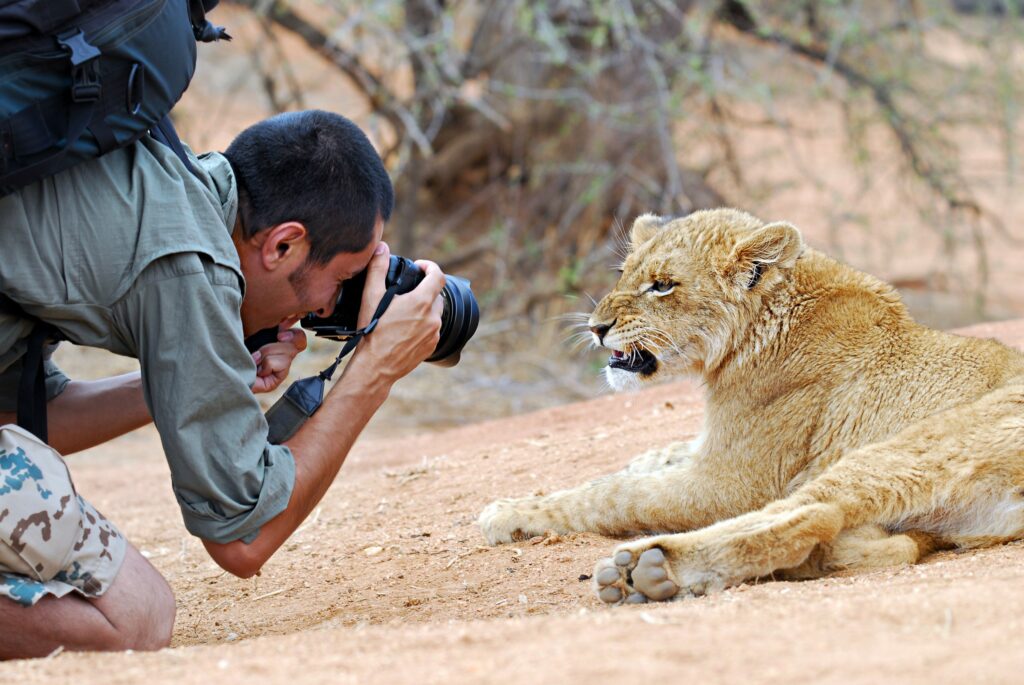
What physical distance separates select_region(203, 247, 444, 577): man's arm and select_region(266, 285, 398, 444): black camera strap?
3 cm

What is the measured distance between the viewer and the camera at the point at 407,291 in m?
3.61

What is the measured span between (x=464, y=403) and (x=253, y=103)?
9.49 meters

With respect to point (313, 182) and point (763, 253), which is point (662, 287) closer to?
point (763, 253)

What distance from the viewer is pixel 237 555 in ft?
10.6

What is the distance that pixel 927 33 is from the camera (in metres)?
11.2

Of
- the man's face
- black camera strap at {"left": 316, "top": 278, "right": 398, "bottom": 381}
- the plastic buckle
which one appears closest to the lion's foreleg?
black camera strap at {"left": 316, "top": 278, "right": 398, "bottom": 381}

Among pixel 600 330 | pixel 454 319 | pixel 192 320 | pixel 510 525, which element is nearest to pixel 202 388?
pixel 192 320

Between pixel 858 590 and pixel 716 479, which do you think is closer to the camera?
pixel 858 590

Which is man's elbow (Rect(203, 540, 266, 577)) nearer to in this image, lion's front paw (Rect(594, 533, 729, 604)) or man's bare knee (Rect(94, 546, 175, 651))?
man's bare knee (Rect(94, 546, 175, 651))

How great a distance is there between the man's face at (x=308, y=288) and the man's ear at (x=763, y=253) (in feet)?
4.41

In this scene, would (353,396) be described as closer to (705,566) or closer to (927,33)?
(705,566)

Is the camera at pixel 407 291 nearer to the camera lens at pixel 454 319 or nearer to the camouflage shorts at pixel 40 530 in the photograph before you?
the camera lens at pixel 454 319

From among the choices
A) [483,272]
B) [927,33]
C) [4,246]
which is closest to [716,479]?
[4,246]

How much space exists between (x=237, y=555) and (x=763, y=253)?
2056 millimetres
